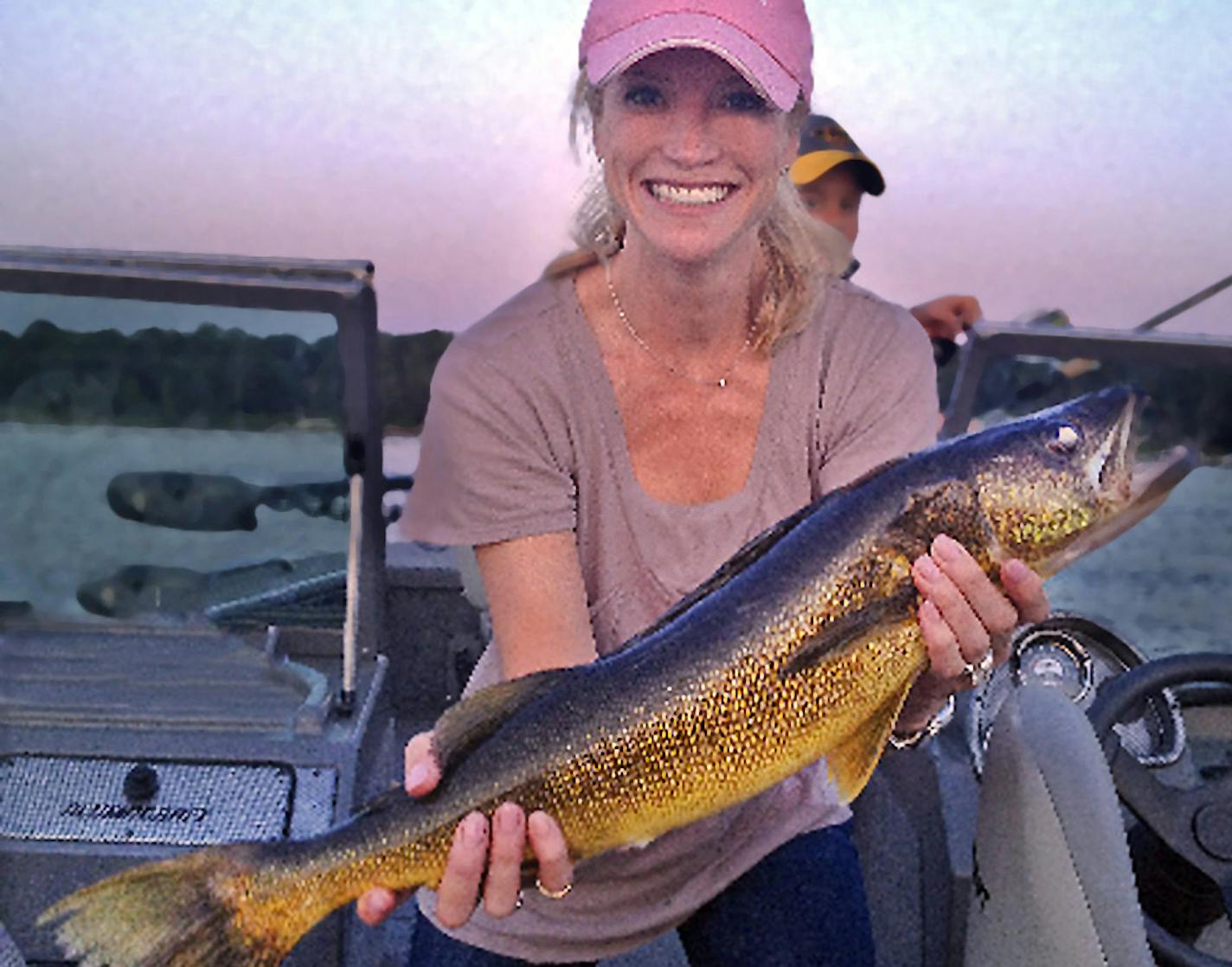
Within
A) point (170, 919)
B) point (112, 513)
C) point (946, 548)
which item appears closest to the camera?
point (946, 548)

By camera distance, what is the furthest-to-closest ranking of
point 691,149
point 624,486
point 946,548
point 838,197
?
1. point 838,197
2. point 624,486
3. point 691,149
4. point 946,548

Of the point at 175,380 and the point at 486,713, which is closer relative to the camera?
the point at 486,713

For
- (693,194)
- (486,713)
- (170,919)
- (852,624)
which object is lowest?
(170,919)

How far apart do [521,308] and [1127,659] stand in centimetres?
243

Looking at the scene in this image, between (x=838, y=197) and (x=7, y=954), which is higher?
(x=838, y=197)

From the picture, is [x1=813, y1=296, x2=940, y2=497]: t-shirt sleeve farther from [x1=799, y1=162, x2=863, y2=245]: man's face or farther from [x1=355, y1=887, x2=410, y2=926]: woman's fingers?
[x1=799, y1=162, x2=863, y2=245]: man's face

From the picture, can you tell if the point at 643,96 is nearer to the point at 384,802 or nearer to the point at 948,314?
the point at 384,802

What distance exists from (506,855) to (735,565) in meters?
0.60

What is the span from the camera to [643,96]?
7.98ft

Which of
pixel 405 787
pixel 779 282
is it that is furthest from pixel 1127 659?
pixel 405 787

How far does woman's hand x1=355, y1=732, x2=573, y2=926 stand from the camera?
221cm

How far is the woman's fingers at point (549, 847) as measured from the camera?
2205 mm

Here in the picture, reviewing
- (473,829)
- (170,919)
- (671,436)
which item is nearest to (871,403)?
(671,436)

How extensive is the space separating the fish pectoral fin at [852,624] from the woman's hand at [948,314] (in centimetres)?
252
